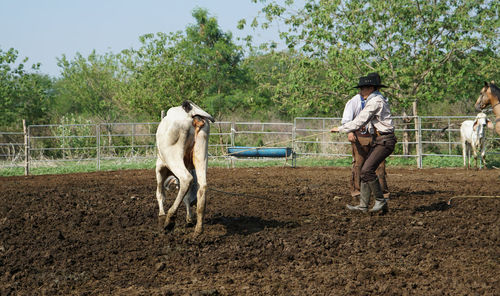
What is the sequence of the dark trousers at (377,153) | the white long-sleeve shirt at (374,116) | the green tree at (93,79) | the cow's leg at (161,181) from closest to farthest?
the cow's leg at (161,181)
the white long-sleeve shirt at (374,116)
the dark trousers at (377,153)
the green tree at (93,79)

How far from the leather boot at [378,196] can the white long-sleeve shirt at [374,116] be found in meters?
0.76

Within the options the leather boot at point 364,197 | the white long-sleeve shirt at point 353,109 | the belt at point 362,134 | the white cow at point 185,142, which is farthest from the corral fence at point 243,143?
the white cow at point 185,142

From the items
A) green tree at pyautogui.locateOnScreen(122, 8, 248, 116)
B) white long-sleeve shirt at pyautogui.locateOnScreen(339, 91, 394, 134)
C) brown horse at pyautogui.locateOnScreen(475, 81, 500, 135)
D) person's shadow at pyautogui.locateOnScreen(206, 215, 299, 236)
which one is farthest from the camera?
green tree at pyautogui.locateOnScreen(122, 8, 248, 116)

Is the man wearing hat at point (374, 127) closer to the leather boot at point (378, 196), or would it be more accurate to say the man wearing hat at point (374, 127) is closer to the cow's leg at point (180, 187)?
the leather boot at point (378, 196)

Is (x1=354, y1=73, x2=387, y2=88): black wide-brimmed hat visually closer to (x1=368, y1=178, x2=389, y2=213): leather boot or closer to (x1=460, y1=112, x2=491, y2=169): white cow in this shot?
(x1=368, y1=178, x2=389, y2=213): leather boot

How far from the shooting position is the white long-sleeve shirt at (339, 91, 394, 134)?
7.19 m

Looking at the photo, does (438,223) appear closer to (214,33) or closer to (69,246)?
(69,246)

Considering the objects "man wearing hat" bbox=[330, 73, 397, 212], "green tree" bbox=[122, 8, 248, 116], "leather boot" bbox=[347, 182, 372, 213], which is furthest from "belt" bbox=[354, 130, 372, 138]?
"green tree" bbox=[122, 8, 248, 116]

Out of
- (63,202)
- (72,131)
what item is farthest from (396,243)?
(72,131)

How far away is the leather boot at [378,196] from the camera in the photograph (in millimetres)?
7387

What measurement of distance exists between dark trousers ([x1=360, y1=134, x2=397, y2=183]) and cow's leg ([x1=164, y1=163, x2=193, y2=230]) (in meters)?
2.69

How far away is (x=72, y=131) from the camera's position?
23.8 metres

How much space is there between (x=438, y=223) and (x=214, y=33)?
2484 cm

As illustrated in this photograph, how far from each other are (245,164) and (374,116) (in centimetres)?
1228
